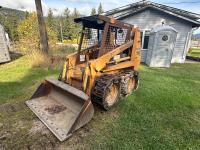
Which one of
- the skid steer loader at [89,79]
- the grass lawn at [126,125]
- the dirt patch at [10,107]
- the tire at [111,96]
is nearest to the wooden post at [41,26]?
the grass lawn at [126,125]

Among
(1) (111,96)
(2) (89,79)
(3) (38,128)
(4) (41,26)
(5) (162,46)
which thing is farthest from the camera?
(5) (162,46)

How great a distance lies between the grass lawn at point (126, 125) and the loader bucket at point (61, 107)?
17 centimetres

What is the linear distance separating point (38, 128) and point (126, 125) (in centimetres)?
187

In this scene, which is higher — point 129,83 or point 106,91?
point 106,91

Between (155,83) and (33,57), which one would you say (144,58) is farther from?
(33,57)

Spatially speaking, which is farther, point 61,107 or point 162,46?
point 162,46

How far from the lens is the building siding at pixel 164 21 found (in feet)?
35.6

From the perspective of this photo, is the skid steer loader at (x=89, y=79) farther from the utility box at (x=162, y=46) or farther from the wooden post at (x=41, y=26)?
the wooden post at (x=41, y=26)

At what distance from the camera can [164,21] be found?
1098cm

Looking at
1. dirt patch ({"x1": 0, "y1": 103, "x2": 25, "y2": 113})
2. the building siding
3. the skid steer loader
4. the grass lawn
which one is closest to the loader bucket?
the skid steer loader

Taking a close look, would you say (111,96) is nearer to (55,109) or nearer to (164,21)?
(55,109)

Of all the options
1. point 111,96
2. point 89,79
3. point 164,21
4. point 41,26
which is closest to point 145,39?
point 164,21

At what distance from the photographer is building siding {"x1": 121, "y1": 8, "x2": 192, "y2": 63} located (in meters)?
10.9

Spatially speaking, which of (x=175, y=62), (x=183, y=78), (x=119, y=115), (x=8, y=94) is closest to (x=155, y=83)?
(x=183, y=78)
